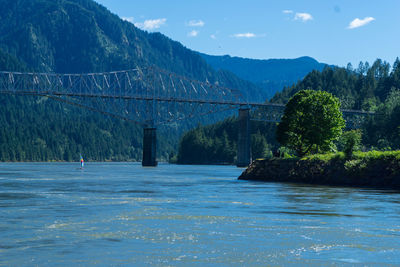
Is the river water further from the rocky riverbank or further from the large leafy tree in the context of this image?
the large leafy tree

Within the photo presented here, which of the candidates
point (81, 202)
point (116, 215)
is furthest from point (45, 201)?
point (116, 215)

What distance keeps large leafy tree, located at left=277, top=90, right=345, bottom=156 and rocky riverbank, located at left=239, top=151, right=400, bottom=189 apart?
529 cm

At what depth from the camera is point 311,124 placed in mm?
74250

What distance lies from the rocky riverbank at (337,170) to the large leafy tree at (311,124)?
5295 mm

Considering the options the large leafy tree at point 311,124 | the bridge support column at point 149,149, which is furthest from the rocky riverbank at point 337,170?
the bridge support column at point 149,149

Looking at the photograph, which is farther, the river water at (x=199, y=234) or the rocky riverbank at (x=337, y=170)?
the rocky riverbank at (x=337, y=170)

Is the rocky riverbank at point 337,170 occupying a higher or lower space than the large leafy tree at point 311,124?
lower

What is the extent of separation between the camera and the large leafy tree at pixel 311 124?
74.4 m

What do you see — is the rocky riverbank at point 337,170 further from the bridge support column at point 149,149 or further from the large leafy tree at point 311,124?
the bridge support column at point 149,149

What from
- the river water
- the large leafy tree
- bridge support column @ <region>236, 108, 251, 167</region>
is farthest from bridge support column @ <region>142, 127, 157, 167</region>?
the river water

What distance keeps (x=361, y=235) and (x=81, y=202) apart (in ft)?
61.9

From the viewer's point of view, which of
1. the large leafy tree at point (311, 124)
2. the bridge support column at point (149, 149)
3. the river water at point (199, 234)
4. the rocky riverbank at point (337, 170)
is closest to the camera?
the river water at point (199, 234)

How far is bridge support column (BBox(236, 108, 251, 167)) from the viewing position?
166 m

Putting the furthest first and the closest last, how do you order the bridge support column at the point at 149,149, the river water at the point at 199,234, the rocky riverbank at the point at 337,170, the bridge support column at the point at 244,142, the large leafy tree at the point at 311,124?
the bridge support column at the point at 149,149 → the bridge support column at the point at 244,142 → the large leafy tree at the point at 311,124 → the rocky riverbank at the point at 337,170 → the river water at the point at 199,234
